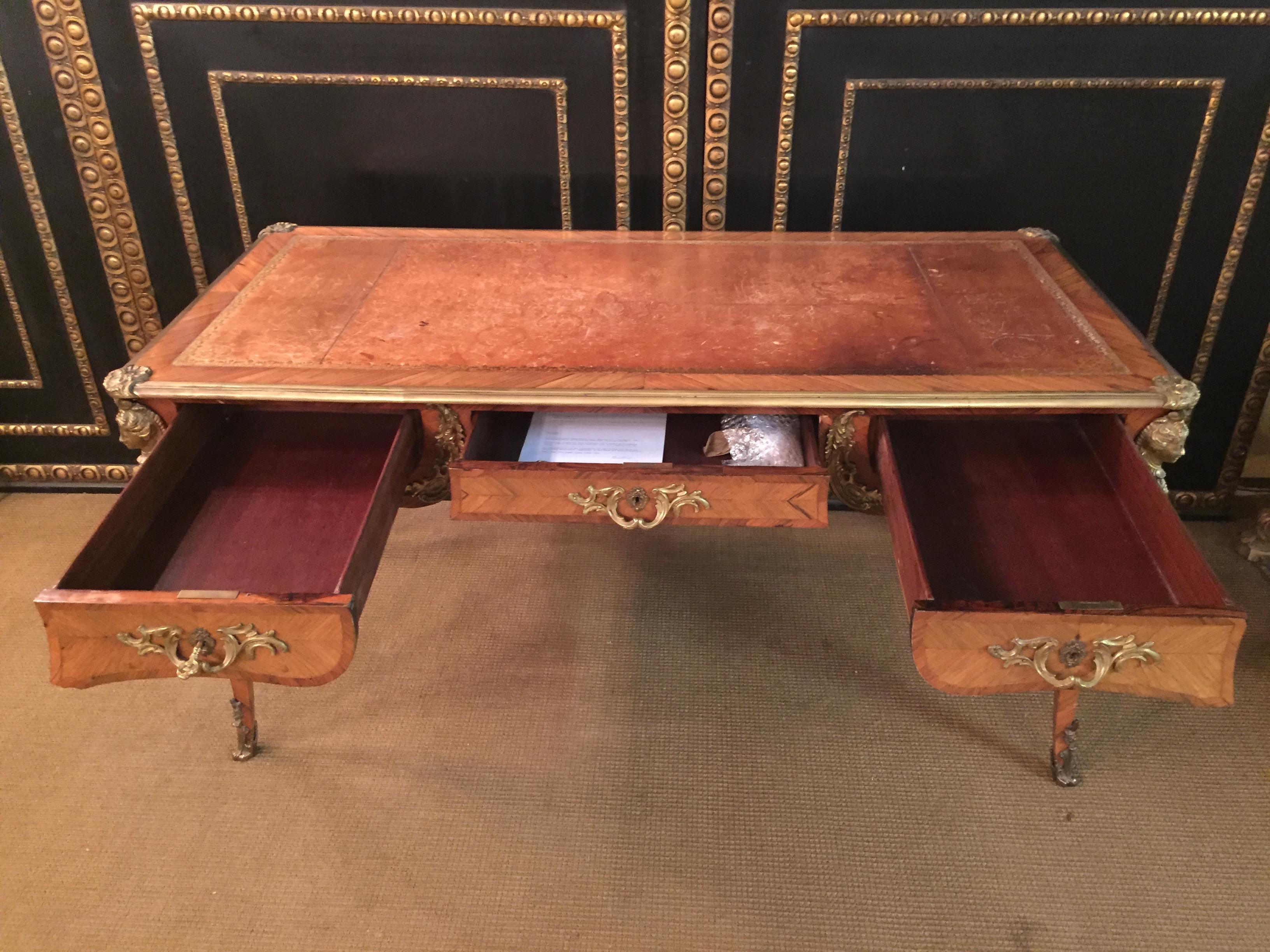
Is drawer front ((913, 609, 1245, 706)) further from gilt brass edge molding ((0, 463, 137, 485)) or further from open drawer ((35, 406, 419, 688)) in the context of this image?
gilt brass edge molding ((0, 463, 137, 485))

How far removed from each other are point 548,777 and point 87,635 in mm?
693

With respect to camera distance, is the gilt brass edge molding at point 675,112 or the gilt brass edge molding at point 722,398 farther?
the gilt brass edge molding at point 675,112

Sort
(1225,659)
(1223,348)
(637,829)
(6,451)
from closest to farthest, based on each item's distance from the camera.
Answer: (1225,659) → (637,829) → (1223,348) → (6,451)

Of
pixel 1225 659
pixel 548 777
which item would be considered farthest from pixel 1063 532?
pixel 548 777

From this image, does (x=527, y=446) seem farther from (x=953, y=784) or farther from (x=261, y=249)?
(x=953, y=784)

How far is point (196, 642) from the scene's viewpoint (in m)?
1.04

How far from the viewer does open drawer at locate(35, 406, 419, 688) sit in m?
1.02

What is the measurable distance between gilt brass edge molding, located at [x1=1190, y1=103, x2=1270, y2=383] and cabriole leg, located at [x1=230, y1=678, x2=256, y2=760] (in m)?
1.87

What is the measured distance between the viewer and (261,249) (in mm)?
1555

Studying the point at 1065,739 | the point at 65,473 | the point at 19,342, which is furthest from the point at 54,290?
the point at 1065,739

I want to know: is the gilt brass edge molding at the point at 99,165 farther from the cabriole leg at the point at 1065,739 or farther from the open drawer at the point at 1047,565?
the cabriole leg at the point at 1065,739

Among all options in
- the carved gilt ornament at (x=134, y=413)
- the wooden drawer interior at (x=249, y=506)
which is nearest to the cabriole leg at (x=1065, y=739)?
the wooden drawer interior at (x=249, y=506)

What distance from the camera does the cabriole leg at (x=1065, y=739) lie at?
1349mm

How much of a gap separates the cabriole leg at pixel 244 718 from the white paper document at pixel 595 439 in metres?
0.59
